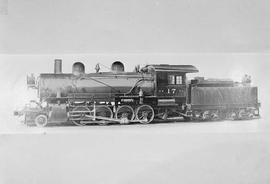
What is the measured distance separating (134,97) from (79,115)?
0.79 feet

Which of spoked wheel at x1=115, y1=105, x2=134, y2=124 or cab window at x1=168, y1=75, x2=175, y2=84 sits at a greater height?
cab window at x1=168, y1=75, x2=175, y2=84

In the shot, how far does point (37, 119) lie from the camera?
1.23 meters

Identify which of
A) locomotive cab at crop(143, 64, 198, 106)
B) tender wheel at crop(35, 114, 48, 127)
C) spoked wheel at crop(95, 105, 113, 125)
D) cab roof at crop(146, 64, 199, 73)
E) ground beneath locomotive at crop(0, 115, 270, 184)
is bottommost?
ground beneath locomotive at crop(0, 115, 270, 184)

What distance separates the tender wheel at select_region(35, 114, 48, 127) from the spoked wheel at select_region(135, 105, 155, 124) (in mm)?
374

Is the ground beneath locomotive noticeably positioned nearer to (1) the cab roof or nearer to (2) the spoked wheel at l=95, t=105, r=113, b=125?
(2) the spoked wheel at l=95, t=105, r=113, b=125

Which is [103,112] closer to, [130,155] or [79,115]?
[79,115]

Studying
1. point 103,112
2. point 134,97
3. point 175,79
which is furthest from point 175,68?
point 103,112

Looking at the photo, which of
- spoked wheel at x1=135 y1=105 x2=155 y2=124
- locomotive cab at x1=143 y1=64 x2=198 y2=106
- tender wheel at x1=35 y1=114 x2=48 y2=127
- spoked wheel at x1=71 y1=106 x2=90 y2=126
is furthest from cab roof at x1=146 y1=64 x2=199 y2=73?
tender wheel at x1=35 y1=114 x2=48 y2=127

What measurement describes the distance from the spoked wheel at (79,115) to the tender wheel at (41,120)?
0.11 metres

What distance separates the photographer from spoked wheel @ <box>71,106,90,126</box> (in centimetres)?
124

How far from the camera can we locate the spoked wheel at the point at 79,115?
4.08 feet

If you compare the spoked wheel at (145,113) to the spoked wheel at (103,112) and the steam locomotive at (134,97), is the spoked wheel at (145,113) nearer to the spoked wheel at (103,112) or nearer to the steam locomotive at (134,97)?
the steam locomotive at (134,97)

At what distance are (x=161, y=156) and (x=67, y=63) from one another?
55 centimetres

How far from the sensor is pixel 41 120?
1.24m
